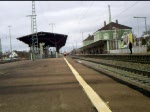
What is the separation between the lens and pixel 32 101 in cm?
1134

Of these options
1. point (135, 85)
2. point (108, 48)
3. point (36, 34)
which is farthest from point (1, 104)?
point (36, 34)

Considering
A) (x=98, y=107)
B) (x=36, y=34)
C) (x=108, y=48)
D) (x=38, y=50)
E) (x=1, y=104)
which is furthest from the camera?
(x=38, y=50)

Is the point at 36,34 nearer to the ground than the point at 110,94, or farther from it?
farther from it

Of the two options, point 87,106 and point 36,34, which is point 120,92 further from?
point 36,34

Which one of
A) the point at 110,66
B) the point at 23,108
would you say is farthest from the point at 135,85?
the point at 110,66

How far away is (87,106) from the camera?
32.9ft

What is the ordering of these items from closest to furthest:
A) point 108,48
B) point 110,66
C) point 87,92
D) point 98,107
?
point 98,107 → point 87,92 → point 110,66 → point 108,48

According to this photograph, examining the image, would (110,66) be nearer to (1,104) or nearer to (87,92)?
(87,92)

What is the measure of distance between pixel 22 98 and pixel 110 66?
1625 centimetres

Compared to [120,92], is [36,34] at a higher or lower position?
higher

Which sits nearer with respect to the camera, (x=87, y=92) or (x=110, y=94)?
(x=110, y=94)

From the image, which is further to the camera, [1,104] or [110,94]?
[110,94]

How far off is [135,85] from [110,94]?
1468mm

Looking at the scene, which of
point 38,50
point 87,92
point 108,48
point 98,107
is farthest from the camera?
point 38,50
